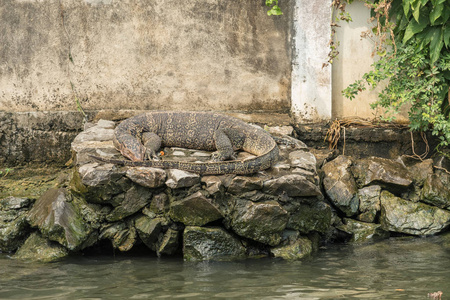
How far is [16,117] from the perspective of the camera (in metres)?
10.5

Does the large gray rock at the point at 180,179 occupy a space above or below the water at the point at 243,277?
above

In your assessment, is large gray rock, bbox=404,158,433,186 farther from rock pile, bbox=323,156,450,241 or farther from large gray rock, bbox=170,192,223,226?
large gray rock, bbox=170,192,223,226

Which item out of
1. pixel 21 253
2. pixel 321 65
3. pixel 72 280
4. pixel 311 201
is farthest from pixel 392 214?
pixel 21 253

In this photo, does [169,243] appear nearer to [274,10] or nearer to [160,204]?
[160,204]

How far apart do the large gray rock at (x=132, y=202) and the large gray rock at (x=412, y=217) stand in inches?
155

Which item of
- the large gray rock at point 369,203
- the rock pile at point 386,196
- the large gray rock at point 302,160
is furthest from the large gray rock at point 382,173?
the large gray rock at point 302,160

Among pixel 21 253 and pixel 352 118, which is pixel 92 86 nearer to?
pixel 21 253

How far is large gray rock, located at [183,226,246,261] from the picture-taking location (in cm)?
777

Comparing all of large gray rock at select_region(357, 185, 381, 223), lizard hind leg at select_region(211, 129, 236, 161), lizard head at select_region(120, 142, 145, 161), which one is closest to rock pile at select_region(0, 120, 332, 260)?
lizard head at select_region(120, 142, 145, 161)

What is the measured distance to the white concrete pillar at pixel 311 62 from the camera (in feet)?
34.2

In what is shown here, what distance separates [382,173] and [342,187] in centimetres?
78

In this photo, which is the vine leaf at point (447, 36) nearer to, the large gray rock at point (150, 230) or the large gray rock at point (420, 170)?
the large gray rock at point (420, 170)

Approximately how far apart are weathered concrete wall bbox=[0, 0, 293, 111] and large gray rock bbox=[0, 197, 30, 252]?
2.42 meters

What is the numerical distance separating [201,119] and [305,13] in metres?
2.89
